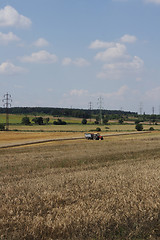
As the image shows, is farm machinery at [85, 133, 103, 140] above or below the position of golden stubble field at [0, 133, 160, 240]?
below

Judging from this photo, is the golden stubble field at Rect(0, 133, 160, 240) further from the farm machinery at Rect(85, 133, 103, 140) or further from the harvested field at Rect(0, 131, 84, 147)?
the farm machinery at Rect(85, 133, 103, 140)

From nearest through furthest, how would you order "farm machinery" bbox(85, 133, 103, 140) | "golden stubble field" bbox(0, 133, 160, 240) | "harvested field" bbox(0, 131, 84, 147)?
1. "golden stubble field" bbox(0, 133, 160, 240)
2. "harvested field" bbox(0, 131, 84, 147)
3. "farm machinery" bbox(85, 133, 103, 140)

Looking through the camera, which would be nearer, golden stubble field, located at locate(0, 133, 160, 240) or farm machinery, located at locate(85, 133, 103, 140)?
golden stubble field, located at locate(0, 133, 160, 240)

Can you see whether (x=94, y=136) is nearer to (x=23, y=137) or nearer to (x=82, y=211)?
(x=23, y=137)

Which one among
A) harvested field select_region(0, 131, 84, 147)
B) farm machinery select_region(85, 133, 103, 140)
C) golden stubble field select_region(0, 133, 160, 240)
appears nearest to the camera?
golden stubble field select_region(0, 133, 160, 240)

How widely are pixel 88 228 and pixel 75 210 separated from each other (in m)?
0.97

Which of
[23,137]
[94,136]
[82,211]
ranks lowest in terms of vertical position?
[23,137]

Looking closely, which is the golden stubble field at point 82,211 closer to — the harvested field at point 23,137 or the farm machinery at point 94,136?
the harvested field at point 23,137

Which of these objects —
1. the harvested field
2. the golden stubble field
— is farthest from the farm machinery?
the golden stubble field

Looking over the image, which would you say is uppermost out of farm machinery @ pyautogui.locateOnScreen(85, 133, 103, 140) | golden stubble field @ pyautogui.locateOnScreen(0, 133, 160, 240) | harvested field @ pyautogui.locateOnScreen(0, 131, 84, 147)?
golden stubble field @ pyautogui.locateOnScreen(0, 133, 160, 240)

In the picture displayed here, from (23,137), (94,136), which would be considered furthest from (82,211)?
(23,137)

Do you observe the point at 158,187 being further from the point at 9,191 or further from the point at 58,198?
the point at 9,191

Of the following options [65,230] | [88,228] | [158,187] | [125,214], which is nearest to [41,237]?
[65,230]

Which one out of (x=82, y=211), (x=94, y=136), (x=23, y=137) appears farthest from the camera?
(x=23, y=137)
